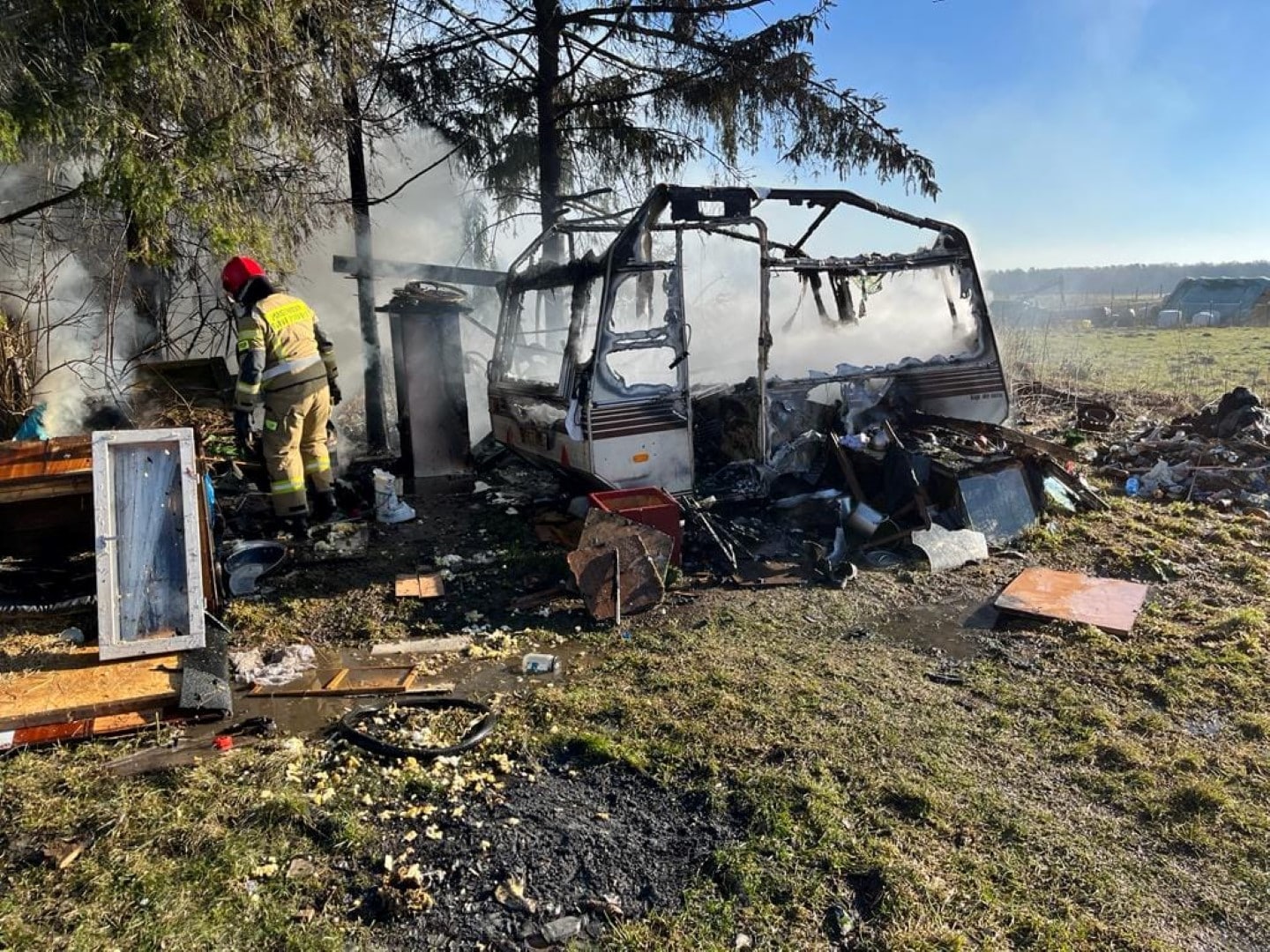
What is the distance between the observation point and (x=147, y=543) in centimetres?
405

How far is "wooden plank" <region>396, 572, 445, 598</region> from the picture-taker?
5.05 meters

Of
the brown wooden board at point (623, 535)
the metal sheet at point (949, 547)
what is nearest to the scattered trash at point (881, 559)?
the metal sheet at point (949, 547)

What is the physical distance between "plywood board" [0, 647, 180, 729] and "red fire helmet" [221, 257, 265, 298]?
282 cm

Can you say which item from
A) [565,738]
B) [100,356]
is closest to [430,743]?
[565,738]

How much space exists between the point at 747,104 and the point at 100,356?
731 cm

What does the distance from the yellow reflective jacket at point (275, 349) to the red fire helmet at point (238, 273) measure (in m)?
0.16

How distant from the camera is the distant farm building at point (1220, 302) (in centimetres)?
3103

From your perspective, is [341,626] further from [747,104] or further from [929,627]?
[747,104]

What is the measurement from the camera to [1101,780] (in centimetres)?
310

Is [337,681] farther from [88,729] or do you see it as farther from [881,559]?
[881,559]

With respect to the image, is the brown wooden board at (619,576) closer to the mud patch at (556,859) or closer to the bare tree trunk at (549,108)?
the mud patch at (556,859)

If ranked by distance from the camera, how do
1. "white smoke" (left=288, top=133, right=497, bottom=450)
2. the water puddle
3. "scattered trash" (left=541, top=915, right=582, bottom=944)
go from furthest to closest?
"white smoke" (left=288, top=133, right=497, bottom=450) < the water puddle < "scattered trash" (left=541, top=915, right=582, bottom=944)

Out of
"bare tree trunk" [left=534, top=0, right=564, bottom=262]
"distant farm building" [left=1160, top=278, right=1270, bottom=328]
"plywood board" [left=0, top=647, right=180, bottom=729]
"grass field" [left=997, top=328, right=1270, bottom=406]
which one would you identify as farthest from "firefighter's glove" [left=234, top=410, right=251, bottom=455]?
"distant farm building" [left=1160, top=278, right=1270, bottom=328]

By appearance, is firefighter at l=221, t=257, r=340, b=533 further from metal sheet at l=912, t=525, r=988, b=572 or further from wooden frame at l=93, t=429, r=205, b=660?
metal sheet at l=912, t=525, r=988, b=572
